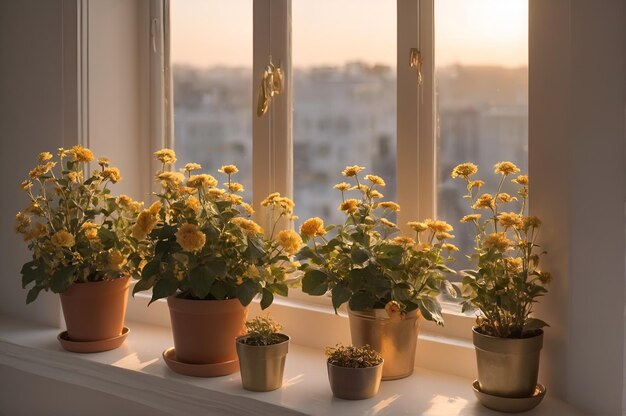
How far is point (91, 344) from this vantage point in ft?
7.47

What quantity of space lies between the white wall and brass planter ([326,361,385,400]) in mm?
389

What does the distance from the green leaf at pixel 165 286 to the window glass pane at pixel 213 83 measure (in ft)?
1.76

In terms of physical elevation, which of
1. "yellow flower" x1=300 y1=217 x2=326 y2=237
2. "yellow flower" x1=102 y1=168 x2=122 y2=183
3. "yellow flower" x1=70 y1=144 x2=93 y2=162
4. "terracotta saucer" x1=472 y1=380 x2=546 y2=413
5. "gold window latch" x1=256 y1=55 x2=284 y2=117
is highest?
"gold window latch" x1=256 y1=55 x2=284 y2=117

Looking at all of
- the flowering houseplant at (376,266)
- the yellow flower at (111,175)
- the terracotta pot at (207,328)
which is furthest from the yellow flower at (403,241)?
the yellow flower at (111,175)

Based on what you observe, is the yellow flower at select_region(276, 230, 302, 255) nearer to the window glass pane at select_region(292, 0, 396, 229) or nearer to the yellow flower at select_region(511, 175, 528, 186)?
the window glass pane at select_region(292, 0, 396, 229)

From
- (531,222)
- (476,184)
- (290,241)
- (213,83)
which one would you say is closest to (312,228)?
(290,241)

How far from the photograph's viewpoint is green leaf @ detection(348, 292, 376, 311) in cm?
186

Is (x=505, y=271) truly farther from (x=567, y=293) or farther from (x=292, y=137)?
(x=292, y=137)

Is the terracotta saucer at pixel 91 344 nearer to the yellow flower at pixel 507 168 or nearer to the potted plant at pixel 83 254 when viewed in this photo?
the potted plant at pixel 83 254

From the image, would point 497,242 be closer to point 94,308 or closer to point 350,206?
point 350,206

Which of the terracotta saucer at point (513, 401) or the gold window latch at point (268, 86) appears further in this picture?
the gold window latch at point (268, 86)

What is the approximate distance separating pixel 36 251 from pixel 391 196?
3.35 ft

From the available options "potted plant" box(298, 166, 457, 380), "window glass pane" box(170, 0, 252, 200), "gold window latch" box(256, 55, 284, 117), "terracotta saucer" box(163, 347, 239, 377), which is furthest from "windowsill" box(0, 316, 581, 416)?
"gold window latch" box(256, 55, 284, 117)

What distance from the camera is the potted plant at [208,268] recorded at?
1961 mm
